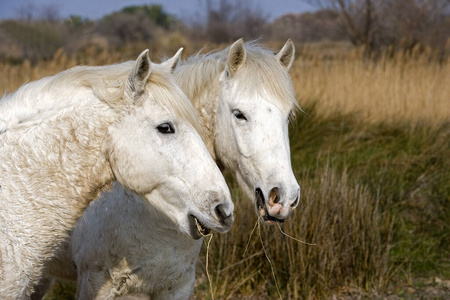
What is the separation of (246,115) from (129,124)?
951mm

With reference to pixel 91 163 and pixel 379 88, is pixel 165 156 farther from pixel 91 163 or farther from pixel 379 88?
pixel 379 88

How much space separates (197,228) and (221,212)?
0.53 ft

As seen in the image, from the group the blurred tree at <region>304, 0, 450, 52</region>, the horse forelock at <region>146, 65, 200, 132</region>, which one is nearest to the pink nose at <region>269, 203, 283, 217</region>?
the horse forelock at <region>146, 65, 200, 132</region>

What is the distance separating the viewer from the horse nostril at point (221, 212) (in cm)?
207

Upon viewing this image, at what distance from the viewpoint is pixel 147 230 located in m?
2.87

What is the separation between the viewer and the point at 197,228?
2.18 m

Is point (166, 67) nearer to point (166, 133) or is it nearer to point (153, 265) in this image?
point (166, 133)

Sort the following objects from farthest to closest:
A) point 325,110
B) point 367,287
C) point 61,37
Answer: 1. point 61,37
2. point 325,110
3. point 367,287

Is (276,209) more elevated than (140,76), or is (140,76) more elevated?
(140,76)

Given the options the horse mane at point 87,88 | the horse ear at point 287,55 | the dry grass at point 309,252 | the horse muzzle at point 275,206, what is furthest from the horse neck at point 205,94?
the dry grass at point 309,252

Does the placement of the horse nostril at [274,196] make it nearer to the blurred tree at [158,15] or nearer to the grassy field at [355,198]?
the grassy field at [355,198]

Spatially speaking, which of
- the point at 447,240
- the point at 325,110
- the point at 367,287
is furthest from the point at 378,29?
the point at 367,287

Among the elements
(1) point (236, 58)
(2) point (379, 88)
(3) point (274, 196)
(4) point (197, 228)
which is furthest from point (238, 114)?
(2) point (379, 88)

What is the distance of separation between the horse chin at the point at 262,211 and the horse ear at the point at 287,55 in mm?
931
